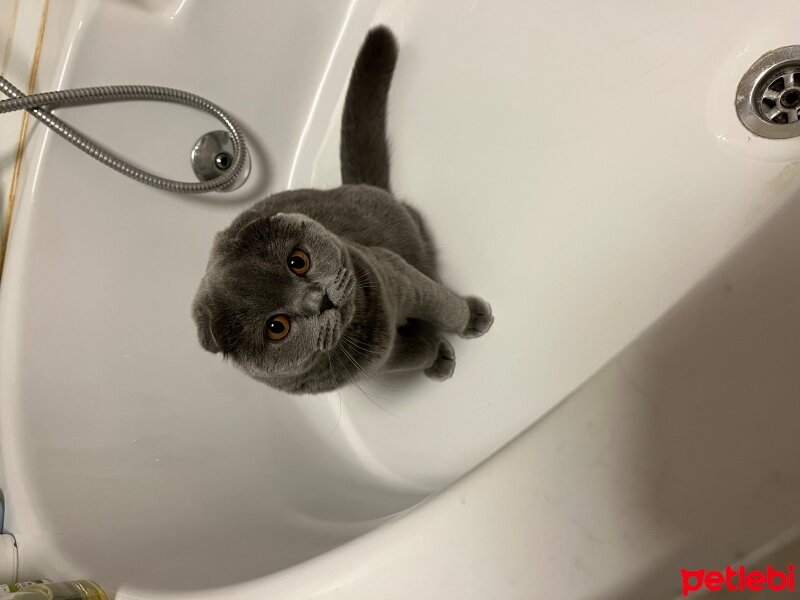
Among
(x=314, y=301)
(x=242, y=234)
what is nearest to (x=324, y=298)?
(x=314, y=301)

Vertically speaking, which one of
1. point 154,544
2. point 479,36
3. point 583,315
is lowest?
point 154,544

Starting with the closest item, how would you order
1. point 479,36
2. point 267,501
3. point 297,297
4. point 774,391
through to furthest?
point 774,391, point 297,297, point 267,501, point 479,36

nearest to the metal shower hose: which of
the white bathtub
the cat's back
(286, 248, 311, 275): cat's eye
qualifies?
the white bathtub

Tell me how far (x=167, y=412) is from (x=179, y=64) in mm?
601

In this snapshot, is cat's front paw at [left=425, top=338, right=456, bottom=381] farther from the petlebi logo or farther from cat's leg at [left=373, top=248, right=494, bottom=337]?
the petlebi logo

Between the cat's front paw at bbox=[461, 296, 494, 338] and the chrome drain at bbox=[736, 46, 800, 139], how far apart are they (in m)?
0.48

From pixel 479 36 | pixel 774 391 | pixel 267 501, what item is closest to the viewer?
pixel 774 391

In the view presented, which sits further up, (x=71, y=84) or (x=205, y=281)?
(x=71, y=84)

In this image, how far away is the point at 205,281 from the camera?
759 mm

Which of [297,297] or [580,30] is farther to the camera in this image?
[580,30]

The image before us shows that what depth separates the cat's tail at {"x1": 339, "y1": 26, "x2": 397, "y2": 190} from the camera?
1069 millimetres

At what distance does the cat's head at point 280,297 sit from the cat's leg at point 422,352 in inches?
7.7

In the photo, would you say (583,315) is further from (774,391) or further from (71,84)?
(71,84)

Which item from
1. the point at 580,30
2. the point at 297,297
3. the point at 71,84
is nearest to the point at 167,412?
the point at 297,297
